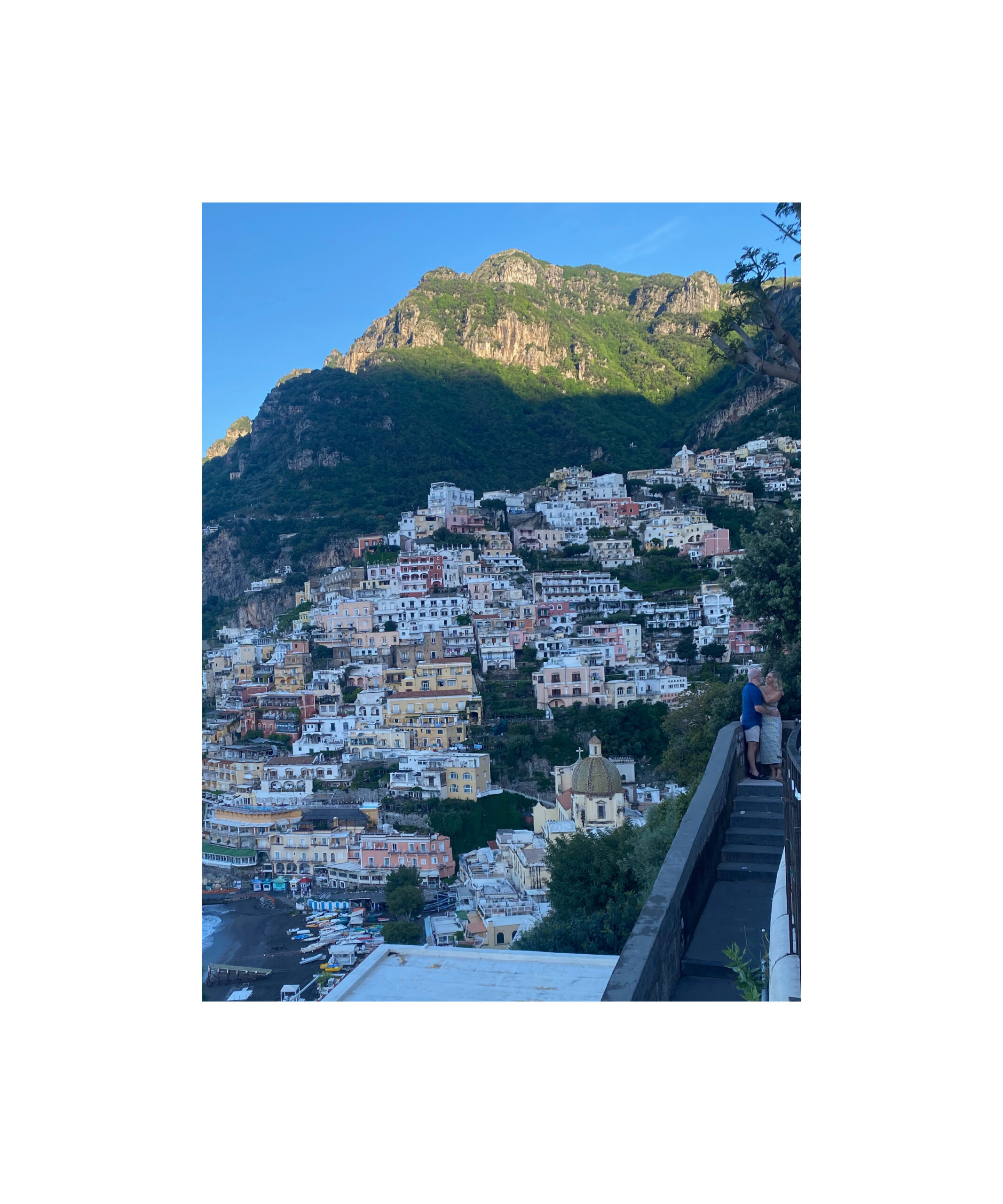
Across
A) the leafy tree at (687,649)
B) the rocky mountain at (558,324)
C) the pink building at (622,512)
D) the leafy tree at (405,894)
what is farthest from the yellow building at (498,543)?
the leafy tree at (405,894)

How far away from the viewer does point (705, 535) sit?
4875 mm

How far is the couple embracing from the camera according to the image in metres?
2.86

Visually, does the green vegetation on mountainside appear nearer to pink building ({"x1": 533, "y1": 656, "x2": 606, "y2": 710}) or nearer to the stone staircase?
pink building ({"x1": 533, "y1": 656, "x2": 606, "y2": 710})

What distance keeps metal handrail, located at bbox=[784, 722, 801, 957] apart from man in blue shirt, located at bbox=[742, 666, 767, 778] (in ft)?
2.40

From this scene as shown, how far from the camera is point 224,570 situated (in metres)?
4.81

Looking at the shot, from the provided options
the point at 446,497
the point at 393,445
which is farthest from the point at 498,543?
the point at 393,445

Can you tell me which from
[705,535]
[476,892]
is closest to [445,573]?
[705,535]

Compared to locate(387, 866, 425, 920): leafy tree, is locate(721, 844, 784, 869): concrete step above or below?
above

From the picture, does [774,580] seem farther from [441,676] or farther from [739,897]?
[441,676]

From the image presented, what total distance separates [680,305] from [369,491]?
8.43 ft

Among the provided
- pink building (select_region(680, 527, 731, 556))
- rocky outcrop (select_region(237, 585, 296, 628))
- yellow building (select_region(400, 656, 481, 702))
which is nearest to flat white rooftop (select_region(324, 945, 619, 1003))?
yellow building (select_region(400, 656, 481, 702))

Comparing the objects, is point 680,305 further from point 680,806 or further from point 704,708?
point 680,806

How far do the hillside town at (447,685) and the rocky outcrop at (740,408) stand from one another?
0.17m
